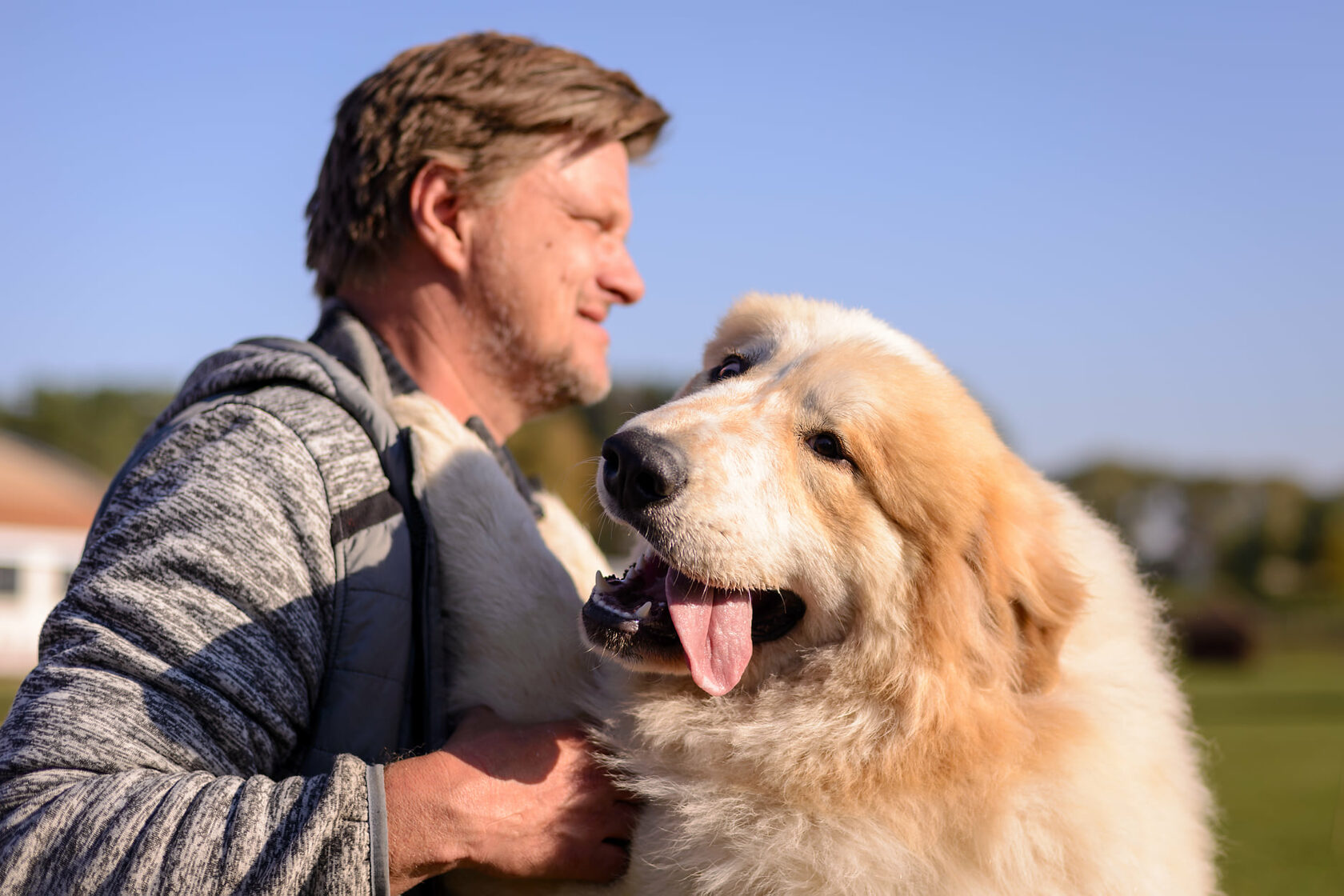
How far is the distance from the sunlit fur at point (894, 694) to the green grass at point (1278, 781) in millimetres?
789

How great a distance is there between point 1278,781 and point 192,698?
16970mm

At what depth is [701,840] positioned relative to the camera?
92.0 inches

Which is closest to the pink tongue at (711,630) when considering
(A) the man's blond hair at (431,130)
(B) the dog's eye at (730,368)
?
(B) the dog's eye at (730,368)

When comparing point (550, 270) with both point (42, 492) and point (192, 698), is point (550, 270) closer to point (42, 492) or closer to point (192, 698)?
point (192, 698)

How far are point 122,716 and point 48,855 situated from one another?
25 centimetres

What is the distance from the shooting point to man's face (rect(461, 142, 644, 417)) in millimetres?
3150

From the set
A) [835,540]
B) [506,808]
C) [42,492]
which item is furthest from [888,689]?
[42,492]

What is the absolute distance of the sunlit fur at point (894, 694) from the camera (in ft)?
7.53

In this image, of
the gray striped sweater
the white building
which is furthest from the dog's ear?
the white building

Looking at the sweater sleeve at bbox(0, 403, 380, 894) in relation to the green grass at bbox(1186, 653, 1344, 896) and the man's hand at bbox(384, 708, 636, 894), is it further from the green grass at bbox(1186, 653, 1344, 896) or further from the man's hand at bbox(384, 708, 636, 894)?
the green grass at bbox(1186, 653, 1344, 896)

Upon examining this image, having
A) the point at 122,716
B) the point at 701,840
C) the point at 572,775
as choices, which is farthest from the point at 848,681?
the point at 122,716

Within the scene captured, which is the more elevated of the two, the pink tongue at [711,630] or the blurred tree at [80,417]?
the pink tongue at [711,630]

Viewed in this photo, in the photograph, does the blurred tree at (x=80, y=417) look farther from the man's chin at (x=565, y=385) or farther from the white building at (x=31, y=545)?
the man's chin at (x=565, y=385)

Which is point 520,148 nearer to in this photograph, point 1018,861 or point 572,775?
point 572,775
